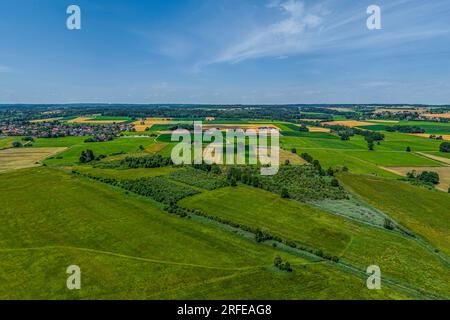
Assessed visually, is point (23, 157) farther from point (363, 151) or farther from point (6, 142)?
point (363, 151)

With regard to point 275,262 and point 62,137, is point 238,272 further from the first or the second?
point 62,137

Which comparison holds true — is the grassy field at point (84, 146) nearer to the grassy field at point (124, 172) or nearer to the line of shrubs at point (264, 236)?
the grassy field at point (124, 172)

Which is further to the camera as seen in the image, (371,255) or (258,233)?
(258,233)

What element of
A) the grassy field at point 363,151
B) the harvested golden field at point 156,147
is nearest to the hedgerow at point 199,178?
the harvested golden field at point 156,147

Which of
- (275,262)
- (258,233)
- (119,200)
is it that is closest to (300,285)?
(275,262)

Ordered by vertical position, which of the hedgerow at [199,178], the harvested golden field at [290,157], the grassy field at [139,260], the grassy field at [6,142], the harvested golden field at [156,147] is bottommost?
the grassy field at [139,260]

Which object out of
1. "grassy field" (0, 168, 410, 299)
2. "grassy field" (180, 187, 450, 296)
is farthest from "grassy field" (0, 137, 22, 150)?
"grassy field" (180, 187, 450, 296)

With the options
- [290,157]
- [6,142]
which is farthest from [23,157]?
[290,157]
